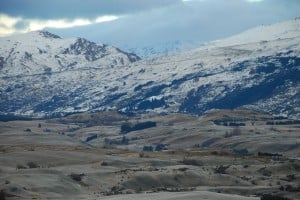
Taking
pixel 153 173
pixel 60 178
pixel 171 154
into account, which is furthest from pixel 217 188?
pixel 171 154

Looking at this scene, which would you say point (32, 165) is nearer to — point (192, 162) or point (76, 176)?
point (76, 176)

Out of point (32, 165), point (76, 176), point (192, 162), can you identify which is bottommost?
point (192, 162)

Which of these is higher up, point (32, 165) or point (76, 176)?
point (32, 165)

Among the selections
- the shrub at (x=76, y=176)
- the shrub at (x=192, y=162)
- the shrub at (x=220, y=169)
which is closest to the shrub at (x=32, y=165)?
the shrub at (x=76, y=176)

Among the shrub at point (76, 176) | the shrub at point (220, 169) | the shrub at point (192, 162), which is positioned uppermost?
the shrub at point (76, 176)

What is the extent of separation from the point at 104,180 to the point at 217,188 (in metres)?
16.1

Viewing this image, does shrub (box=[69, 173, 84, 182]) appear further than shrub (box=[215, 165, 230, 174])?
No

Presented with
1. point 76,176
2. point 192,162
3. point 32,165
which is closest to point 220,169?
point 192,162

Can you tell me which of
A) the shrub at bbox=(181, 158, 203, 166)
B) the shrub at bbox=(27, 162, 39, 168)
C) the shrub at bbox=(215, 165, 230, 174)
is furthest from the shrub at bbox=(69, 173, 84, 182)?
the shrub at bbox=(181, 158, 203, 166)

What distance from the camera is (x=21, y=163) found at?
397 feet

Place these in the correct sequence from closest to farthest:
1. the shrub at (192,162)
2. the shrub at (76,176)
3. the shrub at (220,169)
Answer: the shrub at (76,176) < the shrub at (220,169) < the shrub at (192,162)

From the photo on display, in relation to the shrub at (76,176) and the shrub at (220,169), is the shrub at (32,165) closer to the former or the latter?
the shrub at (76,176)

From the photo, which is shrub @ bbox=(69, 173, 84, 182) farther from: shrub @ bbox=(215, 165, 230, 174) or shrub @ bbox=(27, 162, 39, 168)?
shrub @ bbox=(215, 165, 230, 174)

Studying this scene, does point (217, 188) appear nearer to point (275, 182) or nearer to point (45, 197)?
point (275, 182)
